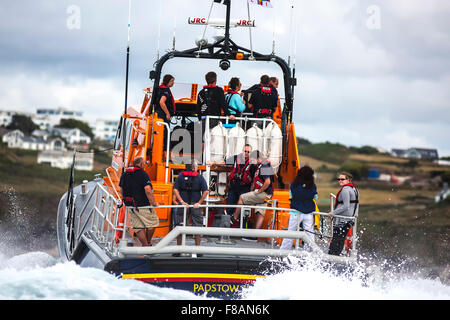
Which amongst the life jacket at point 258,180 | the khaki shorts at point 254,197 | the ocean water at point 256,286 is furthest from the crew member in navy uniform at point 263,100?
the ocean water at point 256,286

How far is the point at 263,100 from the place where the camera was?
33.8 ft

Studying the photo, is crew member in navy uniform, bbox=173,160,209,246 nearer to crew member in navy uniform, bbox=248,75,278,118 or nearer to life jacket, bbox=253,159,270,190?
life jacket, bbox=253,159,270,190

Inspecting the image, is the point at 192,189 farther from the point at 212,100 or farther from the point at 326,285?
the point at 326,285

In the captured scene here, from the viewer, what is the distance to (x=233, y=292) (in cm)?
773

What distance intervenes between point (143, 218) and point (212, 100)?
2.52 m

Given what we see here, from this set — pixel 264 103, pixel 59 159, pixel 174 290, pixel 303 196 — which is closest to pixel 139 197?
pixel 174 290

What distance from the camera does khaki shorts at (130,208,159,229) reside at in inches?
325

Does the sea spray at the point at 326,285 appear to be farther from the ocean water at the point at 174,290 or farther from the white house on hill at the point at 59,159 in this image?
the white house on hill at the point at 59,159

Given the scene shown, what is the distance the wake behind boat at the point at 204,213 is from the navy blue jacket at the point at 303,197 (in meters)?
0.18

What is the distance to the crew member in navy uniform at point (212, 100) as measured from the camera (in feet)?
32.8

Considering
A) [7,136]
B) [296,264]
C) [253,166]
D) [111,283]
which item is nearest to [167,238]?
[111,283]

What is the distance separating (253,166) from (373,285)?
93.6 inches

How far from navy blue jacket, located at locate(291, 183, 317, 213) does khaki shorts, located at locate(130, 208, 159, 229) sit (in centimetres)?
177

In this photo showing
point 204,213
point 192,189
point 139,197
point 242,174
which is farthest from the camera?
point 204,213
